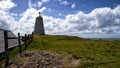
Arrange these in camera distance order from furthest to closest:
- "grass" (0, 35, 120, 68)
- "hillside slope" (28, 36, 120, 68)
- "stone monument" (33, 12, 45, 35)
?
"stone monument" (33, 12, 45, 35)
"hillside slope" (28, 36, 120, 68)
"grass" (0, 35, 120, 68)

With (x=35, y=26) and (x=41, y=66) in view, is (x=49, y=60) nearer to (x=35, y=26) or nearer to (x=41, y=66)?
(x=41, y=66)

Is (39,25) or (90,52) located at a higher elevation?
(39,25)

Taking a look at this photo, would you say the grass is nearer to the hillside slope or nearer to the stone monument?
the hillside slope

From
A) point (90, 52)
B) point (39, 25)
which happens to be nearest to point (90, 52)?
point (90, 52)

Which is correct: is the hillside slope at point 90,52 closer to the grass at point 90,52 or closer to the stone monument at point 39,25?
the grass at point 90,52

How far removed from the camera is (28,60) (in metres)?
21.0

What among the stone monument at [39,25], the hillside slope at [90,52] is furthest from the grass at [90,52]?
the stone monument at [39,25]

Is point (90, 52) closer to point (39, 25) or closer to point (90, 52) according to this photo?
point (90, 52)

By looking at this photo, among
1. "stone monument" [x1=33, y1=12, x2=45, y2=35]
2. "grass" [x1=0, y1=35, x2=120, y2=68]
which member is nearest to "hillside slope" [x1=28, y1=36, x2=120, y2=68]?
"grass" [x1=0, y1=35, x2=120, y2=68]

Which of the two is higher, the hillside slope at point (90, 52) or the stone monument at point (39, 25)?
the stone monument at point (39, 25)

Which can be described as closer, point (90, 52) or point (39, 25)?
point (90, 52)

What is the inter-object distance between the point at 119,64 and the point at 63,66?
458 cm

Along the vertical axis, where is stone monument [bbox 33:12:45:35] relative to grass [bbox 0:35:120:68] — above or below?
above

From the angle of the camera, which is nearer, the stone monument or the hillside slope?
the hillside slope
